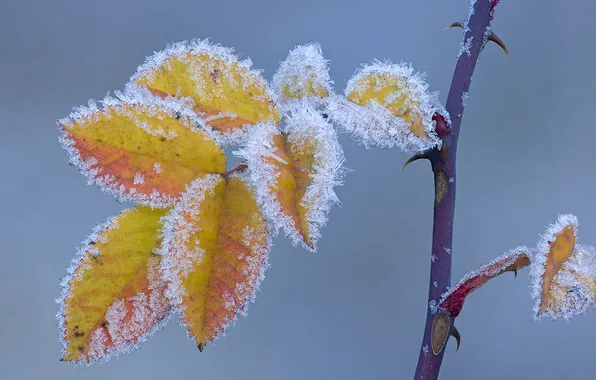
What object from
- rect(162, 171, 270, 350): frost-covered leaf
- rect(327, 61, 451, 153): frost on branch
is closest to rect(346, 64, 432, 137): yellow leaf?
rect(327, 61, 451, 153): frost on branch

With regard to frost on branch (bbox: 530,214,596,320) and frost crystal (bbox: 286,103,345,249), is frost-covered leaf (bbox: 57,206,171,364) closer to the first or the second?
frost crystal (bbox: 286,103,345,249)

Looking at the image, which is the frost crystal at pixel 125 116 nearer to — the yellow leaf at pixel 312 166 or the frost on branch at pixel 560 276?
the yellow leaf at pixel 312 166

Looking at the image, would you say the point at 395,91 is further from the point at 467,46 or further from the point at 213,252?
the point at 213,252

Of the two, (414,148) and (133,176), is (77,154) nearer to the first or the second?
(133,176)

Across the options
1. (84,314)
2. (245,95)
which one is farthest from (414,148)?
(84,314)

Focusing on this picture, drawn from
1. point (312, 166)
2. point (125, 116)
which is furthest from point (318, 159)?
point (125, 116)

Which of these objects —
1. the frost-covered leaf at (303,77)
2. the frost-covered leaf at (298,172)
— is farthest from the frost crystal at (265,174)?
the frost-covered leaf at (303,77)
